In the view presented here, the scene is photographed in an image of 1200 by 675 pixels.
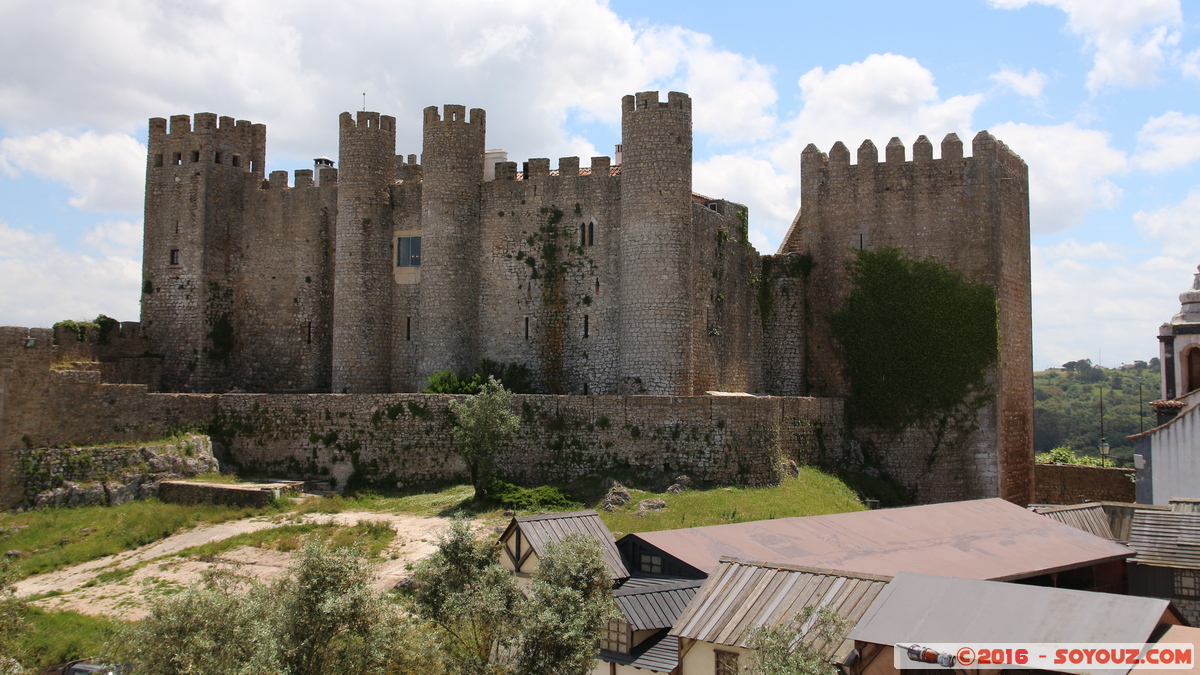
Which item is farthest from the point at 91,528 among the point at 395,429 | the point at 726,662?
the point at 726,662

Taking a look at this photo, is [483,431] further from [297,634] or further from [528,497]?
[297,634]

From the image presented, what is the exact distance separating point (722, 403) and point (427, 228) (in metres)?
12.1

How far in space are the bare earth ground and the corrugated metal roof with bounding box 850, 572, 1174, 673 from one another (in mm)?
10087

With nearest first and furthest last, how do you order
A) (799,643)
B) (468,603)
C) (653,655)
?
1. (799,643)
2. (468,603)
3. (653,655)

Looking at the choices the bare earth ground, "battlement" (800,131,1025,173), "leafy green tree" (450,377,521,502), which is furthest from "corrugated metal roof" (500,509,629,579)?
"battlement" (800,131,1025,173)

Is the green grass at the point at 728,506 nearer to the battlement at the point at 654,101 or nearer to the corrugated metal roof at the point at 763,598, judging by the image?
the corrugated metal roof at the point at 763,598

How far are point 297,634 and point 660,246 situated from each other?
18593mm

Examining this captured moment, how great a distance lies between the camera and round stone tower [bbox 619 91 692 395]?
29906 mm

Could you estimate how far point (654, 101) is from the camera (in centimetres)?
3000

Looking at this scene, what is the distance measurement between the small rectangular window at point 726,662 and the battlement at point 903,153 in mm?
24523

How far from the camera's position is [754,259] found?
3559cm

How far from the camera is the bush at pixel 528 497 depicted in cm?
2562

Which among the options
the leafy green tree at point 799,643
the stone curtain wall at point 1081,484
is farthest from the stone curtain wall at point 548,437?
the leafy green tree at point 799,643

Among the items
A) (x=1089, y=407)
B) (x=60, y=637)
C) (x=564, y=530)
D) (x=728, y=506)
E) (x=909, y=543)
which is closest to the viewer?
(x=564, y=530)
